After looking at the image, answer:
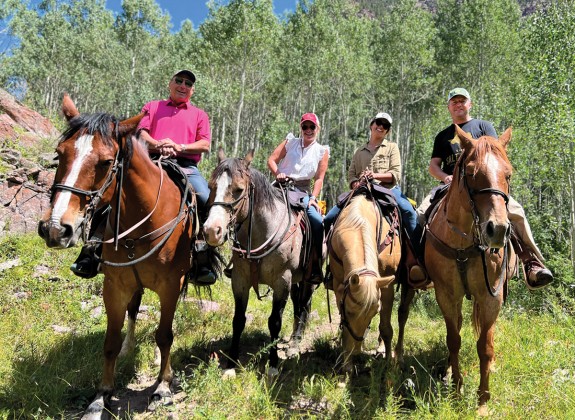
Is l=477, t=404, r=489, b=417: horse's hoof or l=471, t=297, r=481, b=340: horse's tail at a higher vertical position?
l=471, t=297, r=481, b=340: horse's tail

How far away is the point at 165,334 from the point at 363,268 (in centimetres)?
212

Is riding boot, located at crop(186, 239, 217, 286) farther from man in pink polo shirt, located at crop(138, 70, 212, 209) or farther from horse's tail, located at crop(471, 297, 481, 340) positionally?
horse's tail, located at crop(471, 297, 481, 340)

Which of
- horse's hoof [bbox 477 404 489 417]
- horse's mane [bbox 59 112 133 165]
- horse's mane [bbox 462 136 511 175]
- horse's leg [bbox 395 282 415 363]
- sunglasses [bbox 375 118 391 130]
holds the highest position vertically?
sunglasses [bbox 375 118 391 130]

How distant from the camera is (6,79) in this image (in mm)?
30453

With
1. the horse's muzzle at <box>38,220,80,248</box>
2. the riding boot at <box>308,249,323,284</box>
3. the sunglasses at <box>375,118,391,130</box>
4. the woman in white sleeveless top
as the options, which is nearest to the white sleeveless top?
the woman in white sleeveless top

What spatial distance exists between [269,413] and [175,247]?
1.73 meters

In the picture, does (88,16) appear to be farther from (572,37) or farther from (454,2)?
(572,37)

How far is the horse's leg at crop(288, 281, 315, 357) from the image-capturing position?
209 inches

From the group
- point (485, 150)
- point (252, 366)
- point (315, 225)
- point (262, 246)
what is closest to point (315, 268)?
point (315, 225)

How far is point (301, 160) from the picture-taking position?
5195mm

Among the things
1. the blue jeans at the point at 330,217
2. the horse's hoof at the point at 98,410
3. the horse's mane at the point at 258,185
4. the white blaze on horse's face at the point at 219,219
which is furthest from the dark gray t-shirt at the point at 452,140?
the horse's hoof at the point at 98,410

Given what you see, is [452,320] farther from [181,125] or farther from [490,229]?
[181,125]

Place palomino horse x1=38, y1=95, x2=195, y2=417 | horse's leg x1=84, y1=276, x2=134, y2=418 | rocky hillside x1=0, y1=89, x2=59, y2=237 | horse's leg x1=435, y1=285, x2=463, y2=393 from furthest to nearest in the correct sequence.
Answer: rocky hillside x1=0, y1=89, x2=59, y2=237, horse's leg x1=435, y1=285, x2=463, y2=393, horse's leg x1=84, y1=276, x2=134, y2=418, palomino horse x1=38, y1=95, x2=195, y2=417

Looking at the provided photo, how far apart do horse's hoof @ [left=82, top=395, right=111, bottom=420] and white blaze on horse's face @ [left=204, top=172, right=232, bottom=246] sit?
5.70 ft
